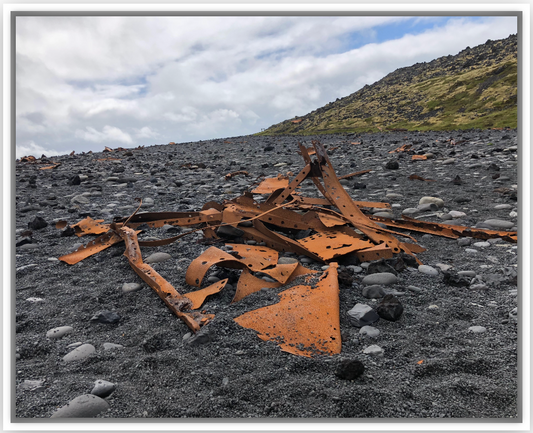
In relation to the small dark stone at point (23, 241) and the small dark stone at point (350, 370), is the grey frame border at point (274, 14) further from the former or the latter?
the small dark stone at point (23, 241)

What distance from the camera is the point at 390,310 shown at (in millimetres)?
2299

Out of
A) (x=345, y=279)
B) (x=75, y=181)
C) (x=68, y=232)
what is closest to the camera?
(x=345, y=279)

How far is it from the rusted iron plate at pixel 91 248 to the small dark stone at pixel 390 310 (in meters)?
2.94

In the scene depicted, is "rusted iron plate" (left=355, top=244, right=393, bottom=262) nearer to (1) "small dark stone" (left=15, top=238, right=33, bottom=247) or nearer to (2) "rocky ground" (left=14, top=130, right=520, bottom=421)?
(2) "rocky ground" (left=14, top=130, right=520, bottom=421)

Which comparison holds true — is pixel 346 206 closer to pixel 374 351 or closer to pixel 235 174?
pixel 374 351

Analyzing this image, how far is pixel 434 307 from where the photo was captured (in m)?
2.46

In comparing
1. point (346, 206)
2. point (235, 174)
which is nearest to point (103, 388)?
point (346, 206)

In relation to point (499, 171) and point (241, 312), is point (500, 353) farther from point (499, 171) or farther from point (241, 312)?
point (499, 171)

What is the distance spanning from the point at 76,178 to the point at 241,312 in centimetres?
774

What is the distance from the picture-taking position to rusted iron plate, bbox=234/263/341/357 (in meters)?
2.03

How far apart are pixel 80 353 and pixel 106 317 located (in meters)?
0.39

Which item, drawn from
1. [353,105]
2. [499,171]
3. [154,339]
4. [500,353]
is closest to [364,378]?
[500,353]

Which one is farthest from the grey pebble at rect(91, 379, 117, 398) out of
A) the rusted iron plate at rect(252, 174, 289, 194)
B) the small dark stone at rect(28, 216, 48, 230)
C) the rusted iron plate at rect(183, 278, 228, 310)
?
the rusted iron plate at rect(252, 174, 289, 194)

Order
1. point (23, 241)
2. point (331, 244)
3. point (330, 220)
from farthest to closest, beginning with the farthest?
1. point (23, 241)
2. point (330, 220)
3. point (331, 244)
